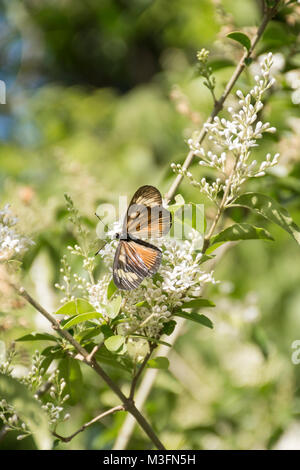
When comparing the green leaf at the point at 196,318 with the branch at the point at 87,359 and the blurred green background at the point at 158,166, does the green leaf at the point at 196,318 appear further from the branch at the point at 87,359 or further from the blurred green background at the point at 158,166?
the blurred green background at the point at 158,166

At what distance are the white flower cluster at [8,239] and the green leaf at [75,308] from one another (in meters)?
0.10

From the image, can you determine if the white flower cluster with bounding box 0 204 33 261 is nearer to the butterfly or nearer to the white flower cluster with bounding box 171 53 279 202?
the butterfly

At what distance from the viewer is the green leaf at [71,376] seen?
816mm

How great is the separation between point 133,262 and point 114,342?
11 cm

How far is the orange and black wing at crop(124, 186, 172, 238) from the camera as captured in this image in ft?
2.40

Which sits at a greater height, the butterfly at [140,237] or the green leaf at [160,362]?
the butterfly at [140,237]

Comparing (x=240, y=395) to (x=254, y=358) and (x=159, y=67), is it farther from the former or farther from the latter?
(x=159, y=67)

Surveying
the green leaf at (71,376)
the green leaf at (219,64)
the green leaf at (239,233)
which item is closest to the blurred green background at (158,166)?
the green leaf at (219,64)

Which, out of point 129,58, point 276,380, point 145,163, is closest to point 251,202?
point 276,380

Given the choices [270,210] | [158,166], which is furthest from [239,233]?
[158,166]

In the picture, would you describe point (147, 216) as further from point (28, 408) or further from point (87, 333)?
point (28, 408)

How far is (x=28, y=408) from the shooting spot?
67 centimetres

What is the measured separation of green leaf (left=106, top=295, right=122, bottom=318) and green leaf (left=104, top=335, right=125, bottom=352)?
30 millimetres

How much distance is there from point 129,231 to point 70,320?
16cm
